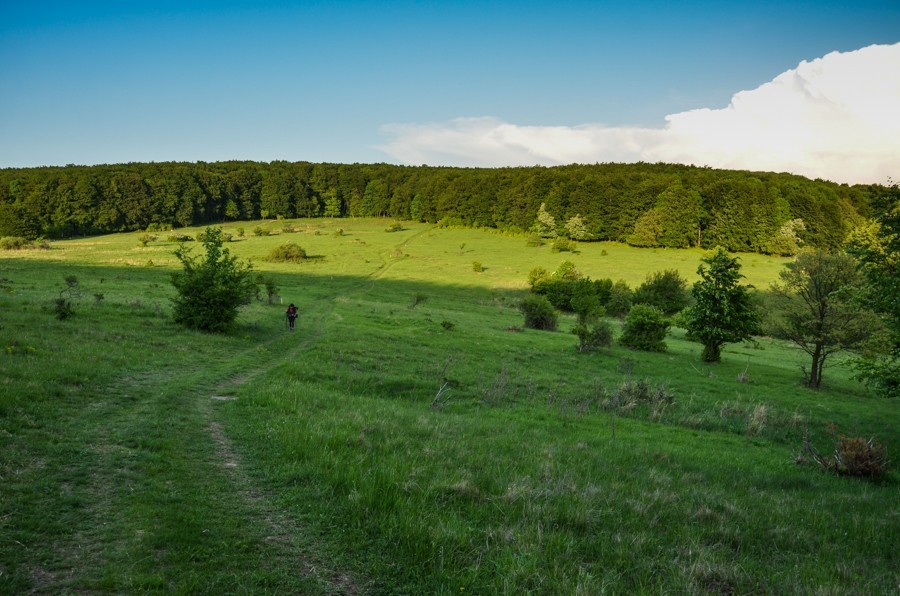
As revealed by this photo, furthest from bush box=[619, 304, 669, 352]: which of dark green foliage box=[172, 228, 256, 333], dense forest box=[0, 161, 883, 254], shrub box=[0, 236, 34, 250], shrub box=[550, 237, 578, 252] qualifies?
shrub box=[0, 236, 34, 250]

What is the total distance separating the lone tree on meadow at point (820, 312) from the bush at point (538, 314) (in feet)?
65.6

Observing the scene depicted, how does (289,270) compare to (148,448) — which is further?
(289,270)

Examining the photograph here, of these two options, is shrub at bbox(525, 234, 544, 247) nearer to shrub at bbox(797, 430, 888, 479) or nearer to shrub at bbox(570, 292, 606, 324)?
shrub at bbox(570, 292, 606, 324)

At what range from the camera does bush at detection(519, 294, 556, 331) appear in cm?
4962

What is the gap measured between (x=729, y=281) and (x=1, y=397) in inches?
1692

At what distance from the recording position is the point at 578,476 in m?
10.6

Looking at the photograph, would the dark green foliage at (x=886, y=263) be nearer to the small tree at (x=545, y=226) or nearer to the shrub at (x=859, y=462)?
the shrub at (x=859, y=462)

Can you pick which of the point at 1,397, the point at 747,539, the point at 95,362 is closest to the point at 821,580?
the point at 747,539

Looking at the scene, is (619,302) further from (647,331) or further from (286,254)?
(286,254)

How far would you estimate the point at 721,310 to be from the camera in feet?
126

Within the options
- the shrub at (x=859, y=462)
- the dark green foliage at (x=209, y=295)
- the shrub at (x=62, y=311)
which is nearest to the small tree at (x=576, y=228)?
the dark green foliage at (x=209, y=295)

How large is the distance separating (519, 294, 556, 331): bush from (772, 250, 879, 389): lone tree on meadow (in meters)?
20.0

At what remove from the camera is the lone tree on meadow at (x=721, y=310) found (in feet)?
126

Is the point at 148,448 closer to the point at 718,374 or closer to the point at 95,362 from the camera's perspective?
the point at 95,362
